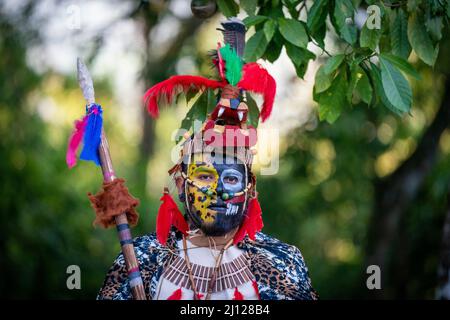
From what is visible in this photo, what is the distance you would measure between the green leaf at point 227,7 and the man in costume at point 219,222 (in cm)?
30

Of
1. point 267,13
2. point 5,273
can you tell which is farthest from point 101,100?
point 267,13

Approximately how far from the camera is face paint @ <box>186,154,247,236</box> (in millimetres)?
3836

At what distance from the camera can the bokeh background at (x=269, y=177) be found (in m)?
8.10

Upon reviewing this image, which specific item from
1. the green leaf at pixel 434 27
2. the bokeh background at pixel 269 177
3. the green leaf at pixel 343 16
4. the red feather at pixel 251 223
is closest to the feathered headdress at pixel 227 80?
the green leaf at pixel 343 16

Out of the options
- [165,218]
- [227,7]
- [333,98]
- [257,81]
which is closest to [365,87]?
[333,98]

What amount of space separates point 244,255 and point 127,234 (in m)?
0.68

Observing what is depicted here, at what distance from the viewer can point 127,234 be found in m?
3.72

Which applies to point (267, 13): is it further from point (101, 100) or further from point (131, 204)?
point (101, 100)

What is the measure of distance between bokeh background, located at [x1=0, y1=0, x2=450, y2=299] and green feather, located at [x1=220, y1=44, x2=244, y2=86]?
3.51 metres

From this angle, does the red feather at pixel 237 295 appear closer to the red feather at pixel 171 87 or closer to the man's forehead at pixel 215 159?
the man's forehead at pixel 215 159

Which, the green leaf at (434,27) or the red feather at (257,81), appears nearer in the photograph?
the green leaf at (434,27)

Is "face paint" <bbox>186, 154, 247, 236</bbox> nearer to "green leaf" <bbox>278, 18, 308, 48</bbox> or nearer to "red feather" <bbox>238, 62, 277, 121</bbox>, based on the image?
"red feather" <bbox>238, 62, 277, 121</bbox>

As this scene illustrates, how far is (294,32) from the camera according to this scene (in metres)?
3.88
